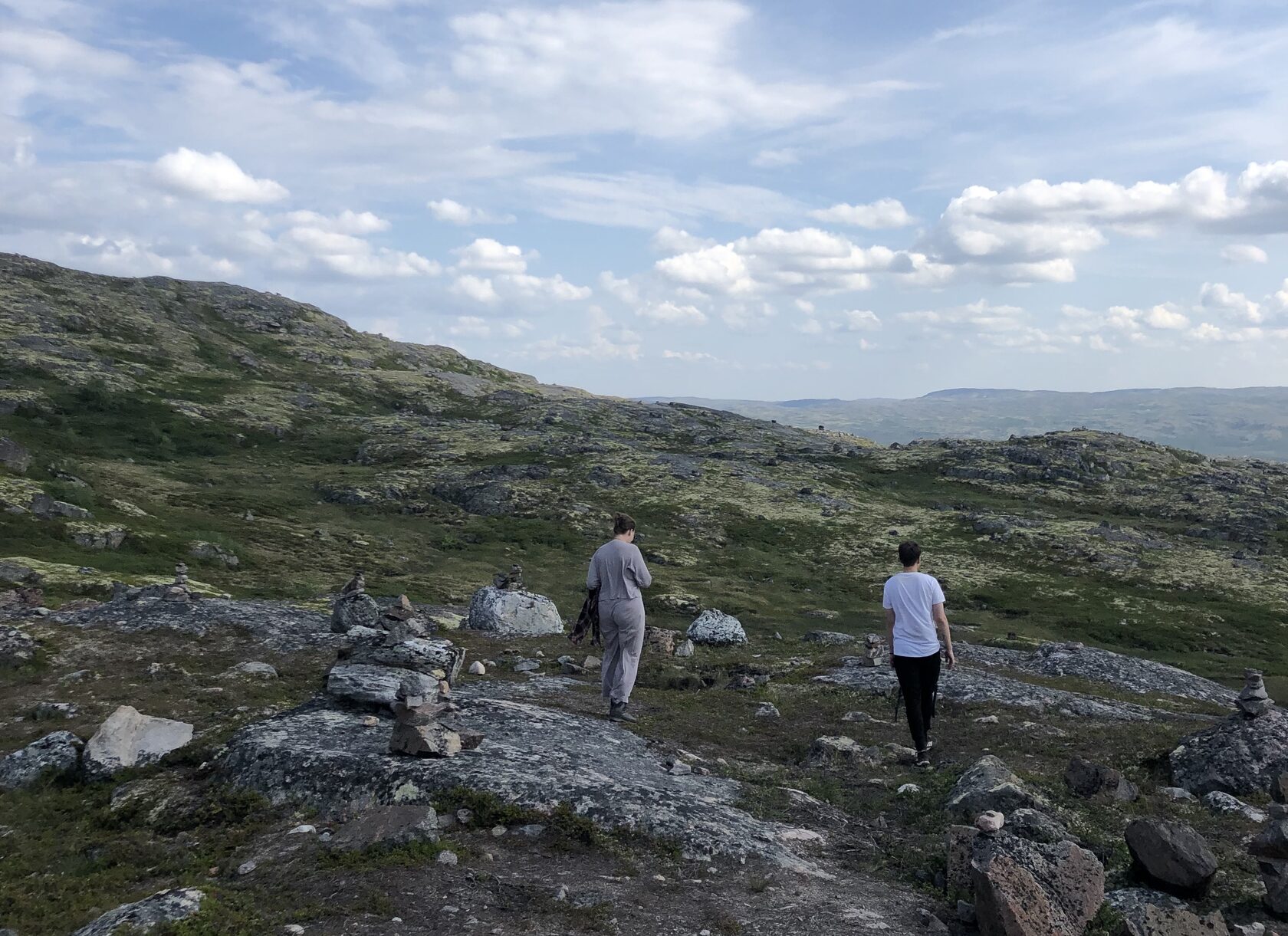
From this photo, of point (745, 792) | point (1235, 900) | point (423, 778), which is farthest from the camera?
point (745, 792)

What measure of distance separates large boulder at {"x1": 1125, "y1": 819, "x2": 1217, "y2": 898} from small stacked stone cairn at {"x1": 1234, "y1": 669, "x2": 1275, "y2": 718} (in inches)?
315

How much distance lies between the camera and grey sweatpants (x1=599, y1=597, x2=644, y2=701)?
17.6m

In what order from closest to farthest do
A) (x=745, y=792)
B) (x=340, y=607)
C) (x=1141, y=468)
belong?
(x=745, y=792) < (x=340, y=607) < (x=1141, y=468)

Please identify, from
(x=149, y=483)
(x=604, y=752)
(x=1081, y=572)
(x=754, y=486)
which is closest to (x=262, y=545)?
(x=149, y=483)

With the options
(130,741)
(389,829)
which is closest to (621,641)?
(389,829)

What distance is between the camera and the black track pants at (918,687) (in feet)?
52.6

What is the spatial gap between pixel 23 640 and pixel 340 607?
29.7 ft

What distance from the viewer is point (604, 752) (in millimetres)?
15531

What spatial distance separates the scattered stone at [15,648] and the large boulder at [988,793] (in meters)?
23.7

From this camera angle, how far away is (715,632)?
38.0m

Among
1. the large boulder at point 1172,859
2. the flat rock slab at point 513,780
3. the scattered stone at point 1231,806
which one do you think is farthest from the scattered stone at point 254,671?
the scattered stone at point 1231,806

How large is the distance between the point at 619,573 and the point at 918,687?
22.0ft

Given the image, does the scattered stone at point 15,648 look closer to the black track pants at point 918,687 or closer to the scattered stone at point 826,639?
the black track pants at point 918,687

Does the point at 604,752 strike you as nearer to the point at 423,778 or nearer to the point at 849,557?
the point at 423,778
